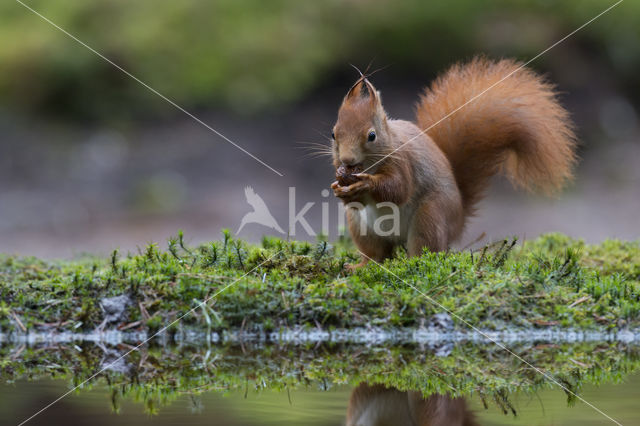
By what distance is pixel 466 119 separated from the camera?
573 centimetres

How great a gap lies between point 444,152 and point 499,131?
1.33 ft

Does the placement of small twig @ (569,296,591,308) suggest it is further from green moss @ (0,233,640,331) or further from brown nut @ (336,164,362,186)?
brown nut @ (336,164,362,186)

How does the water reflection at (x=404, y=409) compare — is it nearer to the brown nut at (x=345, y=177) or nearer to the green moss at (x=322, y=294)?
the green moss at (x=322, y=294)

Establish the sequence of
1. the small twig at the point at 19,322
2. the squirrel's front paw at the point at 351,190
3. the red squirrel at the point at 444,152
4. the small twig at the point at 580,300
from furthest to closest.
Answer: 1. the red squirrel at the point at 444,152
2. the squirrel's front paw at the point at 351,190
3. the small twig at the point at 580,300
4. the small twig at the point at 19,322

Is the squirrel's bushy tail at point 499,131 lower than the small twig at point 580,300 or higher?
higher

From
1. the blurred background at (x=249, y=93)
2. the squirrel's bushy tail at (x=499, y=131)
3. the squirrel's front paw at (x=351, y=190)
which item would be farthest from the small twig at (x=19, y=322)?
the blurred background at (x=249, y=93)

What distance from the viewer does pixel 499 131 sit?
5.71 meters

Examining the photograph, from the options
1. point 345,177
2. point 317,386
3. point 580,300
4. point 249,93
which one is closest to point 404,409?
point 317,386

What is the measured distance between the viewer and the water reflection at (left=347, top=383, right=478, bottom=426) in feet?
9.00

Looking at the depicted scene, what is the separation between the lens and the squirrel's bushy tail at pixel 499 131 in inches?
225

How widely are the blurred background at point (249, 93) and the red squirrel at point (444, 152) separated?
15.4ft

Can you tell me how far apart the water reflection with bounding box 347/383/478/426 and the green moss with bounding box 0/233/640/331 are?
1088 millimetres

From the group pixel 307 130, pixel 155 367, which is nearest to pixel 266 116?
pixel 307 130

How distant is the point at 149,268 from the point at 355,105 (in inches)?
66.4
